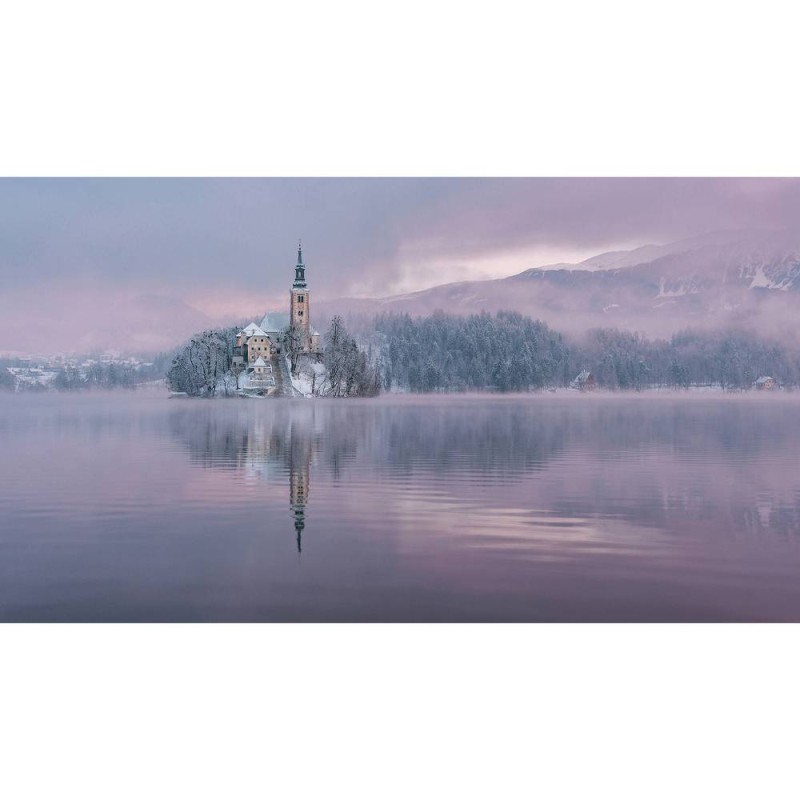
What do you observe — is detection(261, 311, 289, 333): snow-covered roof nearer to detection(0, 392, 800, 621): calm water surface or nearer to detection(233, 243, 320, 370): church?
detection(233, 243, 320, 370): church

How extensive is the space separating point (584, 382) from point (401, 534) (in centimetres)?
4517

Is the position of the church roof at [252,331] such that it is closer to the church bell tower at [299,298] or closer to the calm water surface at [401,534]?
the church bell tower at [299,298]

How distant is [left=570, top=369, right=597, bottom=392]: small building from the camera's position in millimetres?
50619

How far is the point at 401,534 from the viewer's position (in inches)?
430

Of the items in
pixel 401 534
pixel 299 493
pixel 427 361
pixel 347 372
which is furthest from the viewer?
pixel 347 372

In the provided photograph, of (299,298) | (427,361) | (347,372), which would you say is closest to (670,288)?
(299,298)

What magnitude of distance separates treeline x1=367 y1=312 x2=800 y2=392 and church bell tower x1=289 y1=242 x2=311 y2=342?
5207mm

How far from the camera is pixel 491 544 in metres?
10.2

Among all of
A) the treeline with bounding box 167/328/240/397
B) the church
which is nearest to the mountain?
the church

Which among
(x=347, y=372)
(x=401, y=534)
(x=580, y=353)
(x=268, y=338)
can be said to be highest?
(x=268, y=338)

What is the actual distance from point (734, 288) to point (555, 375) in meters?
15.0

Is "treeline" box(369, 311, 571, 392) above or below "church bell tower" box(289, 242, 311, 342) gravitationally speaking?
below

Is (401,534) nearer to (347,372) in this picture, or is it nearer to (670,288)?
(670,288)

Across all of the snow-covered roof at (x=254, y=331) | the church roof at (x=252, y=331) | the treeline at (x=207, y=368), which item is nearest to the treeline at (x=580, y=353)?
the snow-covered roof at (x=254, y=331)
